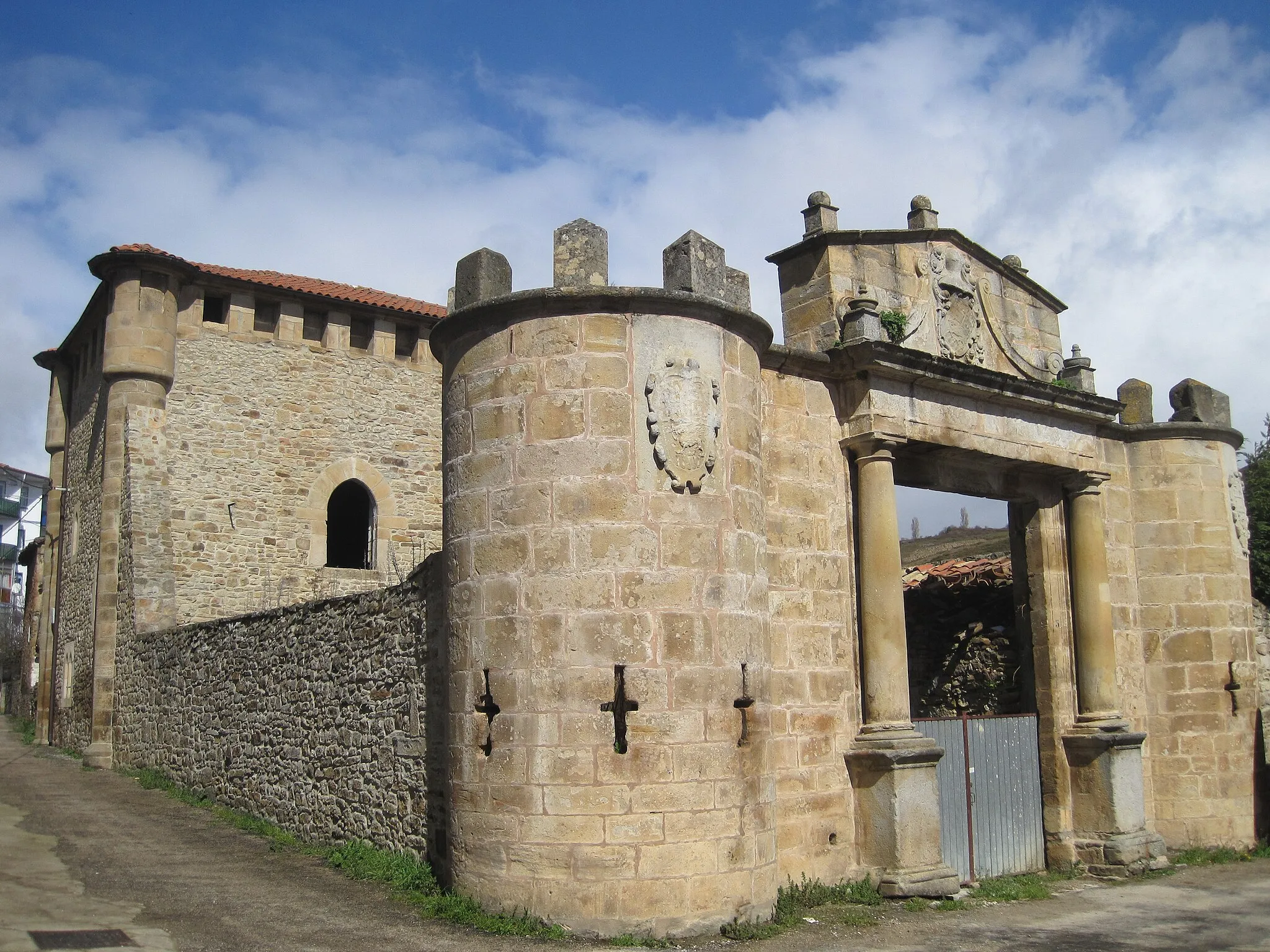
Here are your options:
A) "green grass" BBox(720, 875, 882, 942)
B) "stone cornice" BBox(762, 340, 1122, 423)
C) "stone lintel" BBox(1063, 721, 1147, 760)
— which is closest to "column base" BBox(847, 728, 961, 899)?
"green grass" BBox(720, 875, 882, 942)

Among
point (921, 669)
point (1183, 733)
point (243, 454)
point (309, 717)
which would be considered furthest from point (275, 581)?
point (1183, 733)

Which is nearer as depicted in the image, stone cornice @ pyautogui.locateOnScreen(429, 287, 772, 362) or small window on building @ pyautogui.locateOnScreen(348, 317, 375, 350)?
stone cornice @ pyautogui.locateOnScreen(429, 287, 772, 362)

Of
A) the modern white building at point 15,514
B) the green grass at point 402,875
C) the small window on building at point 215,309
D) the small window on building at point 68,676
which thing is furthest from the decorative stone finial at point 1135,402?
the modern white building at point 15,514

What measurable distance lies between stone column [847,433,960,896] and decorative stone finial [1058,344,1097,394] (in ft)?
10.0

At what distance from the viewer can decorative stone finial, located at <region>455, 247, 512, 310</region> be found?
904 cm

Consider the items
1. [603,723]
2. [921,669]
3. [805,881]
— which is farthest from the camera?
[921,669]

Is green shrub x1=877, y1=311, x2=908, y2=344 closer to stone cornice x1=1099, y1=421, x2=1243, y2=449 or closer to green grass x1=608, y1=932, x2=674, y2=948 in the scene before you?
stone cornice x1=1099, y1=421, x2=1243, y2=449

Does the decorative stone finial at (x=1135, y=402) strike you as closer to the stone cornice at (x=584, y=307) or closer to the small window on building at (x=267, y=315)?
the stone cornice at (x=584, y=307)

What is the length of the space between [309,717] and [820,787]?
507 cm

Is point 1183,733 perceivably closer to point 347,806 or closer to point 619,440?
point 619,440

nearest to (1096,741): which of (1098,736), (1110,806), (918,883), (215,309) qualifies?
(1098,736)

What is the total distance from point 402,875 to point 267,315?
1212 centimetres

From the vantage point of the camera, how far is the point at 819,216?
1110 centimetres

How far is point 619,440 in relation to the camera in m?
8.48
